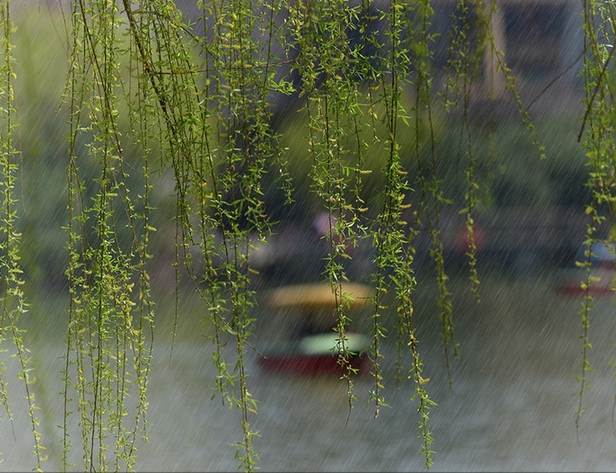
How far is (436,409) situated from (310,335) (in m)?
0.39

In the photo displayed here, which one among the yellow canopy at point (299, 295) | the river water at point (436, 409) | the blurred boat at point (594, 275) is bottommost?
the river water at point (436, 409)

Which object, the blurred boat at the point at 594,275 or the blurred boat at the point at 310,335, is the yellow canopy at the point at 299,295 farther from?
the blurred boat at the point at 594,275

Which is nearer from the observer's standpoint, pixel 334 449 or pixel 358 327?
pixel 358 327

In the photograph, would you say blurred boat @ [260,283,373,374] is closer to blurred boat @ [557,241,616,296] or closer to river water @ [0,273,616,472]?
river water @ [0,273,616,472]

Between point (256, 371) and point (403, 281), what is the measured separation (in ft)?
3.51

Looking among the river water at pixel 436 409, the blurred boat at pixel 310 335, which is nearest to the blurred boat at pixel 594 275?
the river water at pixel 436 409

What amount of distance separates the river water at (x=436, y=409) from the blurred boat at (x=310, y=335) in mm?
38

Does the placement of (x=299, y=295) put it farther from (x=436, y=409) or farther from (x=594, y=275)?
(x=594, y=275)

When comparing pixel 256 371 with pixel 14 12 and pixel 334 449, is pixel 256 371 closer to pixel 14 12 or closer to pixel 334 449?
pixel 334 449

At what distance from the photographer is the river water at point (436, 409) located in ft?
6.73

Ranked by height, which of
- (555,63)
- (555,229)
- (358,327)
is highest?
(555,63)

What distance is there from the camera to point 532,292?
6.69 feet

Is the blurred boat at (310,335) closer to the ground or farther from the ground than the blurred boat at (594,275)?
closer to the ground

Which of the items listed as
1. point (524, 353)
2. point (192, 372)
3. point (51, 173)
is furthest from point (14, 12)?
point (524, 353)
